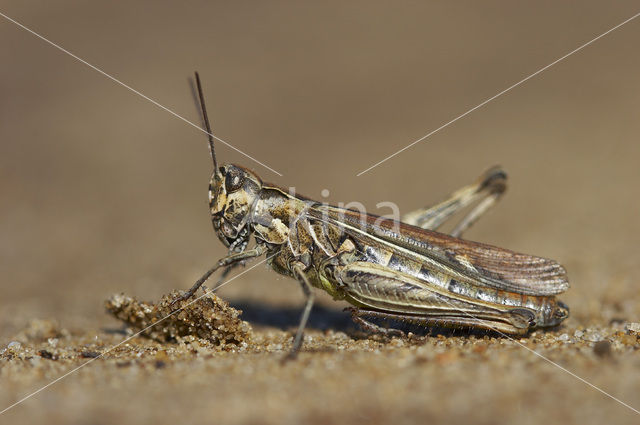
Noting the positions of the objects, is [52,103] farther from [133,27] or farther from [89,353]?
[89,353]

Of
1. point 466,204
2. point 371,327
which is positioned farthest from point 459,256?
point 466,204

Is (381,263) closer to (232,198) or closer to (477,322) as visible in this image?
(477,322)

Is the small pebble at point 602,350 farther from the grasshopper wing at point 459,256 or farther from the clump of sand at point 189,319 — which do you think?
the clump of sand at point 189,319

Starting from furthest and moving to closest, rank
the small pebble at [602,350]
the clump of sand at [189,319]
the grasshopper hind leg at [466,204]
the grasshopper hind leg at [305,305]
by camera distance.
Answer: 1. the grasshopper hind leg at [466,204]
2. the clump of sand at [189,319]
3. the grasshopper hind leg at [305,305]
4. the small pebble at [602,350]

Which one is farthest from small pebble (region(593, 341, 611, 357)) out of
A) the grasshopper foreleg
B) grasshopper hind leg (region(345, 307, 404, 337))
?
the grasshopper foreleg

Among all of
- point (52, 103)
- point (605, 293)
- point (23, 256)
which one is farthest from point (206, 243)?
point (52, 103)

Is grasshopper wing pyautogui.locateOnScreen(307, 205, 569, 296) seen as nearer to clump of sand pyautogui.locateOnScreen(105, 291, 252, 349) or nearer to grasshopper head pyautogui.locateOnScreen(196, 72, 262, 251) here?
grasshopper head pyautogui.locateOnScreen(196, 72, 262, 251)

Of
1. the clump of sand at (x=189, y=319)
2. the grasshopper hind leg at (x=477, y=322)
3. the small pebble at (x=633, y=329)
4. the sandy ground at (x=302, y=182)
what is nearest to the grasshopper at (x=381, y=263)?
the grasshopper hind leg at (x=477, y=322)
